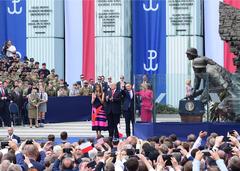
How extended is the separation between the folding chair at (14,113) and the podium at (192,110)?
853cm

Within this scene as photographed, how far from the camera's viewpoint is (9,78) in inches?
1344

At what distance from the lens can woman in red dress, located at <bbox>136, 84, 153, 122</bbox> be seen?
24906 mm

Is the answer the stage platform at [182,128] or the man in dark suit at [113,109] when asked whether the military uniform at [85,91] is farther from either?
the stage platform at [182,128]

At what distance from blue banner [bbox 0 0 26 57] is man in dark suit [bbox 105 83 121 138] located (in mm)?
13742

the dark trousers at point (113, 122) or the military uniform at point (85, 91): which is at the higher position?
the military uniform at point (85, 91)

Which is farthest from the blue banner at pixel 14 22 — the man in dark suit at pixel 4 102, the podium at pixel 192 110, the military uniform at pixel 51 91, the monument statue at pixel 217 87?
the podium at pixel 192 110

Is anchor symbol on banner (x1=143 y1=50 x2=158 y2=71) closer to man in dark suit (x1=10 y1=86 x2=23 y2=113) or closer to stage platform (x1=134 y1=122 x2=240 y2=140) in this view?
man in dark suit (x1=10 y1=86 x2=23 y2=113)

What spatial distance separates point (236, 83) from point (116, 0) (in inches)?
566

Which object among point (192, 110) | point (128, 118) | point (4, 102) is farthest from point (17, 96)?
point (192, 110)

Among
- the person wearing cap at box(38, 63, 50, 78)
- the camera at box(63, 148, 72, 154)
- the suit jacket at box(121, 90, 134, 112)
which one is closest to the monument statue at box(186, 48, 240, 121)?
the suit jacket at box(121, 90, 134, 112)

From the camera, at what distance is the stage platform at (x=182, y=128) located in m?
23.8

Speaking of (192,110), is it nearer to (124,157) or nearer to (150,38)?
(124,157)

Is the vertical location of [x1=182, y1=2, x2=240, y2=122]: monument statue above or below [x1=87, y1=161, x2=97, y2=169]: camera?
above

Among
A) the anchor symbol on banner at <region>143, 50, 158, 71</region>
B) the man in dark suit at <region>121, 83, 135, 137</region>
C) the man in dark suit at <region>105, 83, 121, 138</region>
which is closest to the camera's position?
the man in dark suit at <region>105, 83, 121, 138</region>
